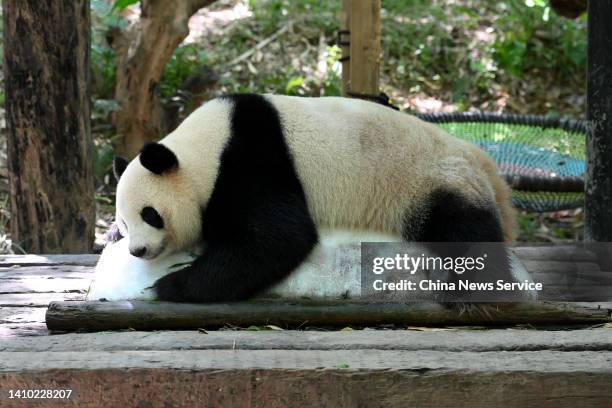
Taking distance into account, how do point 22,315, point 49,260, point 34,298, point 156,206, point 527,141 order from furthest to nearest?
point 527,141
point 49,260
point 34,298
point 156,206
point 22,315

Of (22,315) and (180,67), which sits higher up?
(180,67)

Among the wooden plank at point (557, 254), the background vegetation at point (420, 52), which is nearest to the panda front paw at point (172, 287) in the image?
the wooden plank at point (557, 254)

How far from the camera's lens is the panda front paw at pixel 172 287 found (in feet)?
10.7

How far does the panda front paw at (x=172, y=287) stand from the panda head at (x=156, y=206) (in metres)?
0.14

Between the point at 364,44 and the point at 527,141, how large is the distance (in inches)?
122

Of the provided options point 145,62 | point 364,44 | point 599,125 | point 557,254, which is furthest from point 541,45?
point 557,254

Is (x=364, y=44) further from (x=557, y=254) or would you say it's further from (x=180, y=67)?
(x=180, y=67)

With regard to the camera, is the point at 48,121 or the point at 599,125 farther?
the point at 48,121

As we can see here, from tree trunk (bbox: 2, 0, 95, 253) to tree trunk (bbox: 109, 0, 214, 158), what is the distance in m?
1.72

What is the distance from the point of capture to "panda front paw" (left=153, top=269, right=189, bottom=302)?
326 centimetres

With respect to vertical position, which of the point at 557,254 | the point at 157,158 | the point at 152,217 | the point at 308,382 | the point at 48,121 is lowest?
the point at 308,382

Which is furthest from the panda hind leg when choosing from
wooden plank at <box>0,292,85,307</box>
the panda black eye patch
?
wooden plank at <box>0,292,85,307</box>

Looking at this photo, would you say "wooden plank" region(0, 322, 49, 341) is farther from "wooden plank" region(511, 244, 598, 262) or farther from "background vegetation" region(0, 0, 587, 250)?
"background vegetation" region(0, 0, 587, 250)

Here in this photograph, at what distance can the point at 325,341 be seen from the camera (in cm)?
286
